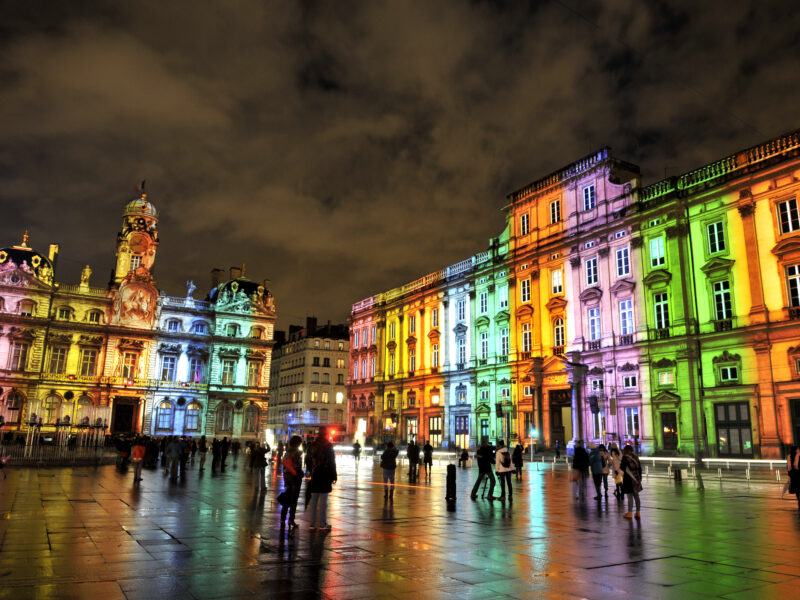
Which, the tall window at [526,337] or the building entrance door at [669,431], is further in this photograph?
the tall window at [526,337]

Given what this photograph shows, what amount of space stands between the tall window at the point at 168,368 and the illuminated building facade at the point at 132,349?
4.5 inches

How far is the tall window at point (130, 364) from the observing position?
67875 mm

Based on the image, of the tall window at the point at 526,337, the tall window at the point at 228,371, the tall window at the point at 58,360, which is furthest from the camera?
the tall window at the point at 228,371

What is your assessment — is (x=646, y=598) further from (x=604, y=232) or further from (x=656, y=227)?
(x=604, y=232)

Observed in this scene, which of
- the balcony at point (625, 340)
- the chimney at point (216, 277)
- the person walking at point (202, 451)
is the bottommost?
the person walking at point (202, 451)

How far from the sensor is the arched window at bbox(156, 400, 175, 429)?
68438 millimetres

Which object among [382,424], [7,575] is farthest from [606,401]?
[7,575]

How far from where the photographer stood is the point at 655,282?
4128cm

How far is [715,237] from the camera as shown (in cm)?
3859

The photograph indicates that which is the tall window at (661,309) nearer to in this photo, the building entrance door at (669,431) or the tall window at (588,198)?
the building entrance door at (669,431)

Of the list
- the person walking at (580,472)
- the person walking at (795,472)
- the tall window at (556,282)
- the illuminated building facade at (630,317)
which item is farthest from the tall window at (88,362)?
the person walking at (795,472)

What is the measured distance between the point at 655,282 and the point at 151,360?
53.8 m

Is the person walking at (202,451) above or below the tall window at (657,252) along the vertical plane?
below

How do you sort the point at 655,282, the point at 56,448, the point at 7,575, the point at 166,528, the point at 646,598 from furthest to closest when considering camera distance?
the point at 655,282
the point at 56,448
the point at 166,528
the point at 7,575
the point at 646,598
